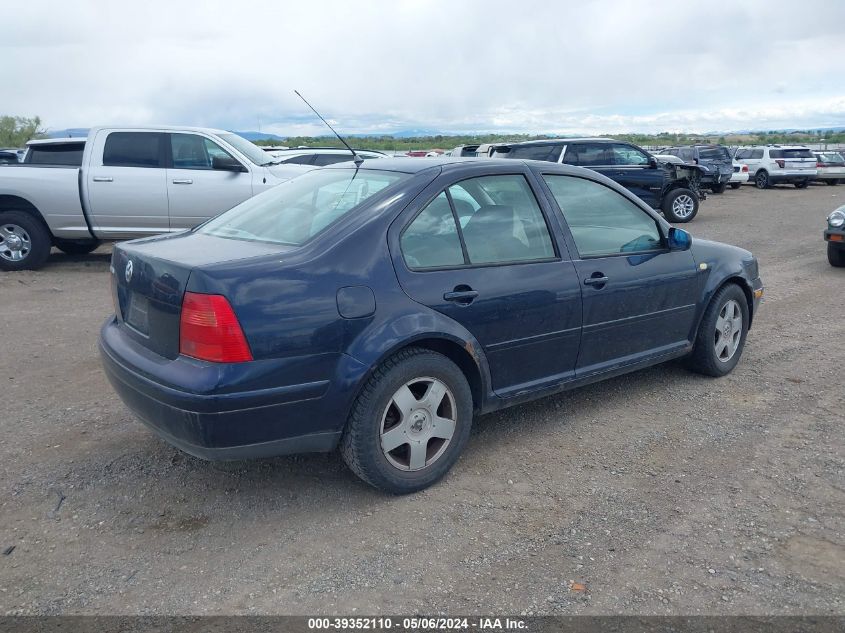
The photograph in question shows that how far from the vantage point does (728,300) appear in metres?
5.45

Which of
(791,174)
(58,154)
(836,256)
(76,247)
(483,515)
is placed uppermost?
(58,154)

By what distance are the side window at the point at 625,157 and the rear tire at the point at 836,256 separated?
6645 millimetres

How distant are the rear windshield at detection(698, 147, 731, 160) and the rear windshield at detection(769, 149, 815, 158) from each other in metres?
2.77

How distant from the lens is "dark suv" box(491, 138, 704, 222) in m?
16.2

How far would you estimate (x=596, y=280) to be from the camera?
446 cm

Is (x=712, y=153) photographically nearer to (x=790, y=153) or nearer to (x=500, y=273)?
(x=790, y=153)

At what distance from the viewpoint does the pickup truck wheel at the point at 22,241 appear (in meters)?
10.0

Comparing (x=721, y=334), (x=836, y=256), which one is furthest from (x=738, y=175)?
(x=721, y=334)

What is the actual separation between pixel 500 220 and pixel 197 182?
7.03 metres

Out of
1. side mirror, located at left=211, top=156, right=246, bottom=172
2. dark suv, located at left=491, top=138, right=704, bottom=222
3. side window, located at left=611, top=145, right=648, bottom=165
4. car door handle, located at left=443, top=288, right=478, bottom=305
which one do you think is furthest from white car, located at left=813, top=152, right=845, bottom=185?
car door handle, located at left=443, top=288, right=478, bottom=305

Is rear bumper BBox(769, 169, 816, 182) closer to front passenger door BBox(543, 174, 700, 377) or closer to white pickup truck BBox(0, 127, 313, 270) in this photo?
white pickup truck BBox(0, 127, 313, 270)

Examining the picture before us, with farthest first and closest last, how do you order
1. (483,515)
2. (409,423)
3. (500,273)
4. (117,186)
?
1. (117,186)
2. (500,273)
3. (409,423)
4. (483,515)

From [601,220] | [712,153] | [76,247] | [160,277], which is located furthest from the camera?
[712,153]

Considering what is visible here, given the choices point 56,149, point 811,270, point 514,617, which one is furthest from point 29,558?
point 811,270
